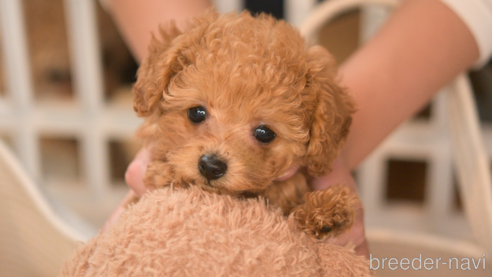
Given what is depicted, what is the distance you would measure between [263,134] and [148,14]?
0.75 meters

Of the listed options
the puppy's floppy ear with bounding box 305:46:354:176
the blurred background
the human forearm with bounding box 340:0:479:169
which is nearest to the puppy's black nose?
the puppy's floppy ear with bounding box 305:46:354:176

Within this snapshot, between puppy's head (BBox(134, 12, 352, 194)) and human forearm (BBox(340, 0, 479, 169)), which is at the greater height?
→ human forearm (BBox(340, 0, 479, 169))

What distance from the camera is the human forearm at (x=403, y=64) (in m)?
1.36

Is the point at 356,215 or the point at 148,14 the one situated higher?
the point at 148,14

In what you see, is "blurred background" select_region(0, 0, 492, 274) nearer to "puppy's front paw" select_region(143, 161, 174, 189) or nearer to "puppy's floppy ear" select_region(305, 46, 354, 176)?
"puppy's floppy ear" select_region(305, 46, 354, 176)

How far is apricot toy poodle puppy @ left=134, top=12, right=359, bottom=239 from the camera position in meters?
0.95

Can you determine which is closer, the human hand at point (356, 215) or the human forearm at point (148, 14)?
the human hand at point (356, 215)

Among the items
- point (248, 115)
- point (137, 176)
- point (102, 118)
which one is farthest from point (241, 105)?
point (102, 118)

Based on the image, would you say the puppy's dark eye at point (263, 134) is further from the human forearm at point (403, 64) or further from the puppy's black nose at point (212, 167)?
the human forearm at point (403, 64)

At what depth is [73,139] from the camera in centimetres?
296

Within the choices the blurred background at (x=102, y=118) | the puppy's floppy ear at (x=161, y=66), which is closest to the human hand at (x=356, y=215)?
the puppy's floppy ear at (x=161, y=66)

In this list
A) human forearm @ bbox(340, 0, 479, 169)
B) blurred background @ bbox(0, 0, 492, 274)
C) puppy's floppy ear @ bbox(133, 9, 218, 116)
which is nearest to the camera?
puppy's floppy ear @ bbox(133, 9, 218, 116)

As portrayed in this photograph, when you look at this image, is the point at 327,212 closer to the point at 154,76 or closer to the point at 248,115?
the point at 248,115

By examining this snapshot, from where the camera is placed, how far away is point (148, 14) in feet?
4.90
